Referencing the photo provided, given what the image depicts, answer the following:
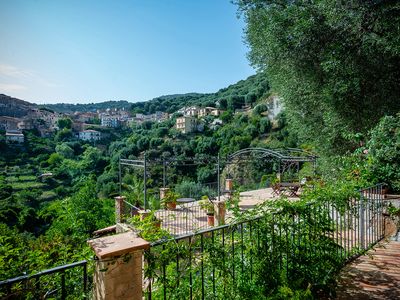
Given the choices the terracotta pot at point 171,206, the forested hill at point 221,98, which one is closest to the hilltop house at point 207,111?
the forested hill at point 221,98

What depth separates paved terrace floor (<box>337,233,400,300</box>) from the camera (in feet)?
9.47

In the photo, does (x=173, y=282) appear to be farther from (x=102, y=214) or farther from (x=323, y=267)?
(x=102, y=214)

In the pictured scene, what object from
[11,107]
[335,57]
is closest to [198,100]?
[11,107]

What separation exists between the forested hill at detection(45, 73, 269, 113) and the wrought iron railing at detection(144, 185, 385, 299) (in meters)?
53.6

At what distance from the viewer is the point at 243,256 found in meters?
2.47

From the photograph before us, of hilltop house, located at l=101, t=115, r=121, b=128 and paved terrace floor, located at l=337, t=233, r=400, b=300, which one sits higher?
hilltop house, located at l=101, t=115, r=121, b=128

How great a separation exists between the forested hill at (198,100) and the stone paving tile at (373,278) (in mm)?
52627

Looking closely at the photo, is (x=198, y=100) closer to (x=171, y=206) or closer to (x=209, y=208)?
(x=171, y=206)

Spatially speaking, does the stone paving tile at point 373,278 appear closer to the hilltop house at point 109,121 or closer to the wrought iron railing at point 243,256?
the wrought iron railing at point 243,256

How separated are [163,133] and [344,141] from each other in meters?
41.2

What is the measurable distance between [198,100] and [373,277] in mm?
80318

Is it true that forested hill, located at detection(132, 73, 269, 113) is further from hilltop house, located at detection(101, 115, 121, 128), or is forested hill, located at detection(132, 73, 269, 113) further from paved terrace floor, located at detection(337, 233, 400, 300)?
paved terrace floor, located at detection(337, 233, 400, 300)

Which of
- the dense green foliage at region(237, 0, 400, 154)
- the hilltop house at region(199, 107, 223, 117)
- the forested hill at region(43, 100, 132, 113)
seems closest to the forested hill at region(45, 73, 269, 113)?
the forested hill at region(43, 100, 132, 113)

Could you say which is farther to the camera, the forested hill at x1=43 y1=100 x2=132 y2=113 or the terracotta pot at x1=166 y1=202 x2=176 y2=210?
the forested hill at x1=43 y1=100 x2=132 y2=113
